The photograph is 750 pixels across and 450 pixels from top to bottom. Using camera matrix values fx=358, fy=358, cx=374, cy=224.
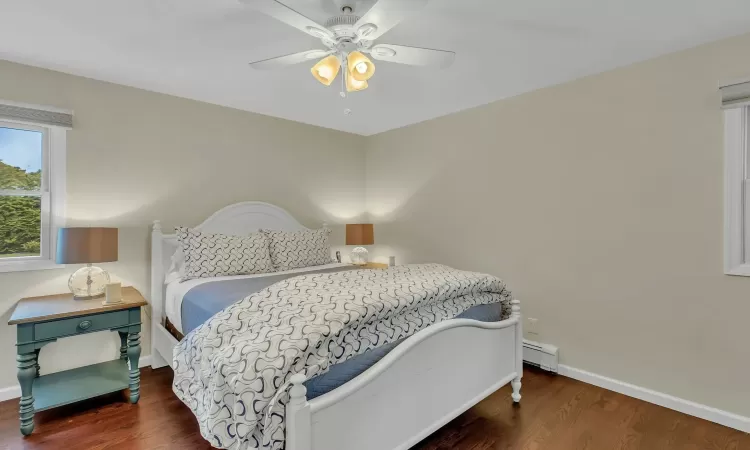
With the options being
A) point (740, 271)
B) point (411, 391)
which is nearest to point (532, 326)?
point (740, 271)

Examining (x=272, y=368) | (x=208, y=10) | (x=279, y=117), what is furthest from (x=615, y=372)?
(x=279, y=117)

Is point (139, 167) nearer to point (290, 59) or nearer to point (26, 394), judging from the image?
point (26, 394)

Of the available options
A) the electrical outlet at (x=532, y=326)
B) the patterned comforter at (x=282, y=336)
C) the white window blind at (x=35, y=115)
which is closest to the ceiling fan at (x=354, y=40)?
the patterned comforter at (x=282, y=336)

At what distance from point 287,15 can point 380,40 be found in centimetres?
76

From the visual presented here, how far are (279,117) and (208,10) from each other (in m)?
1.92

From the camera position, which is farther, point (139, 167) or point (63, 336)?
point (139, 167)

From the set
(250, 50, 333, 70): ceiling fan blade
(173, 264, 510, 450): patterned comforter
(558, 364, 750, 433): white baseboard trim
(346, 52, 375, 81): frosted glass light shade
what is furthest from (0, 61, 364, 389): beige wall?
(558, 364, 750, 433): white baseboard trim

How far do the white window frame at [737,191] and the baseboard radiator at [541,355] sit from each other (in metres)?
1.21

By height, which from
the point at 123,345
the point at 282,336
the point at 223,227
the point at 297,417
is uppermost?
the point at 223,227

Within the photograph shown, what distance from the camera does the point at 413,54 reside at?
180cm

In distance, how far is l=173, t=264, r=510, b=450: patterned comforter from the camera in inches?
49.8

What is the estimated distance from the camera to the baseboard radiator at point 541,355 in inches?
109

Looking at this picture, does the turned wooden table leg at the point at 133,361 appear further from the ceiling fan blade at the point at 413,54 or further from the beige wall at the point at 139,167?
the ceiling fan blade at the point at 413,54

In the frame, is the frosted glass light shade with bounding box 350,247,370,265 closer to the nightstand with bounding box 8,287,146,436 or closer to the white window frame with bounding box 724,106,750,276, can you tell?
the nightstand with bounding box 8,287,146,436
